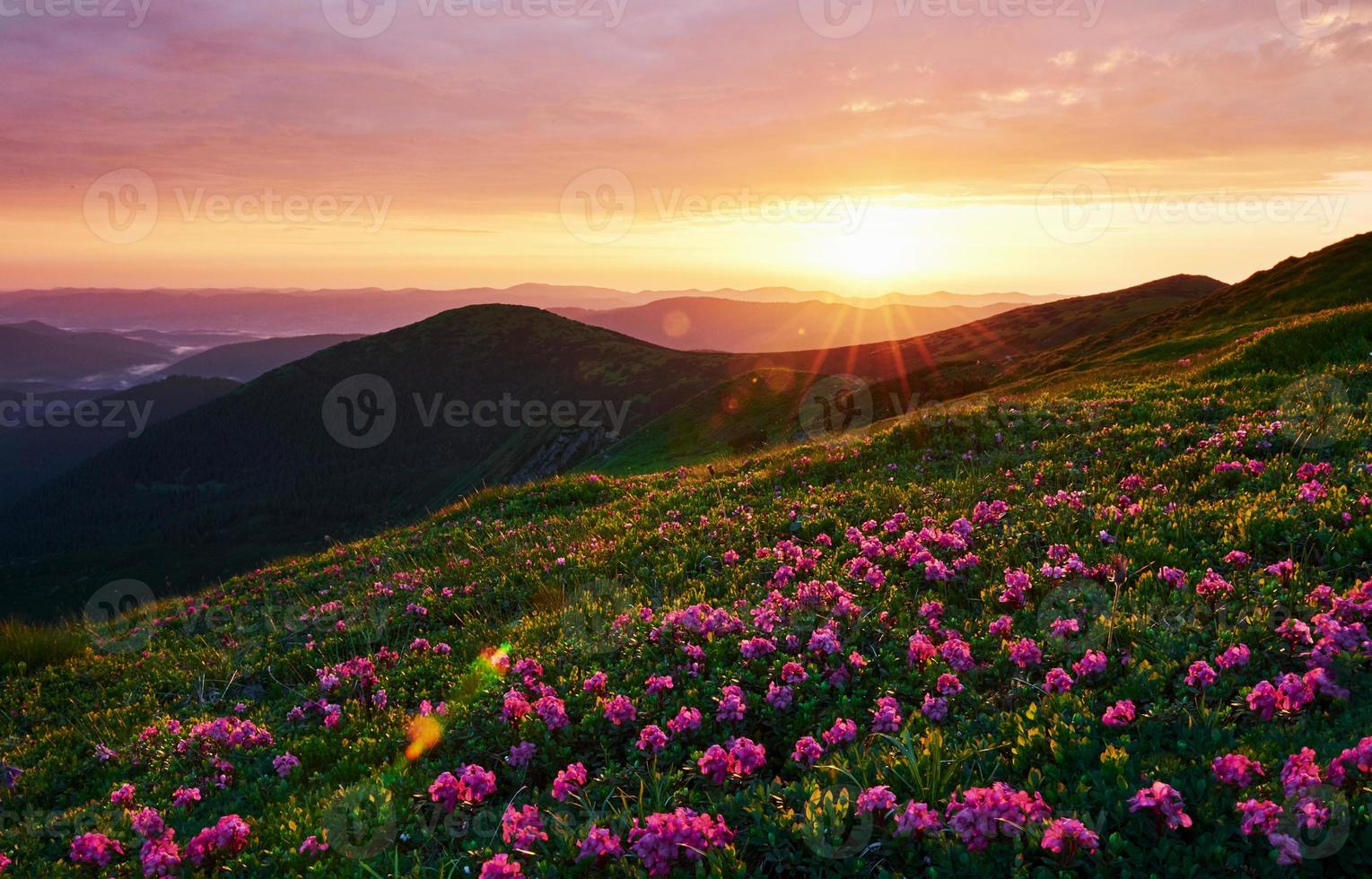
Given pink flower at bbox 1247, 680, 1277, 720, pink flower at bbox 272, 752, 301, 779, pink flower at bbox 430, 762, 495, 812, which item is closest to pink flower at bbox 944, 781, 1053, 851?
pink flower at bbox 1247, 680, 1277, 720

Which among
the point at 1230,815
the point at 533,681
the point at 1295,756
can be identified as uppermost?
the point at 1295,756

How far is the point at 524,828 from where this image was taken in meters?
4.54

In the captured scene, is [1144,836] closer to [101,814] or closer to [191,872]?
[191,872]

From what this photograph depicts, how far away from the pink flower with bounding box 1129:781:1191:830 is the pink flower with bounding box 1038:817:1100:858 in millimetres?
351

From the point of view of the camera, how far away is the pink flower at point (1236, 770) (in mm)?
3988

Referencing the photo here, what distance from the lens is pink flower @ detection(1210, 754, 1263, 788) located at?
399 cm

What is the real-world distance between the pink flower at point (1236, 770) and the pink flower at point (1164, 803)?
13.5 inches

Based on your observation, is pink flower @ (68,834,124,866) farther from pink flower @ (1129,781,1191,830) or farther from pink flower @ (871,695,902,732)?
pink flower @ (1129,781,1191,830)

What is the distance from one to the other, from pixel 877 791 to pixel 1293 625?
3.39m

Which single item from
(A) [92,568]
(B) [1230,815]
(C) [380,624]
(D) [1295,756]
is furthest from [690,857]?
(A) [92,568]

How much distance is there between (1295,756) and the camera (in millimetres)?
3848

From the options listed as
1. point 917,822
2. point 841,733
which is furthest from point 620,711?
point 917,822

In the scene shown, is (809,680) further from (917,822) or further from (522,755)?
(522,755)

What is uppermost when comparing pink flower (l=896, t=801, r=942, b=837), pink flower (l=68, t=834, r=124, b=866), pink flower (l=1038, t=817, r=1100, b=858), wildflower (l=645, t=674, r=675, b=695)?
pink flower (l=1038, t=817, r=1100, b=858)
